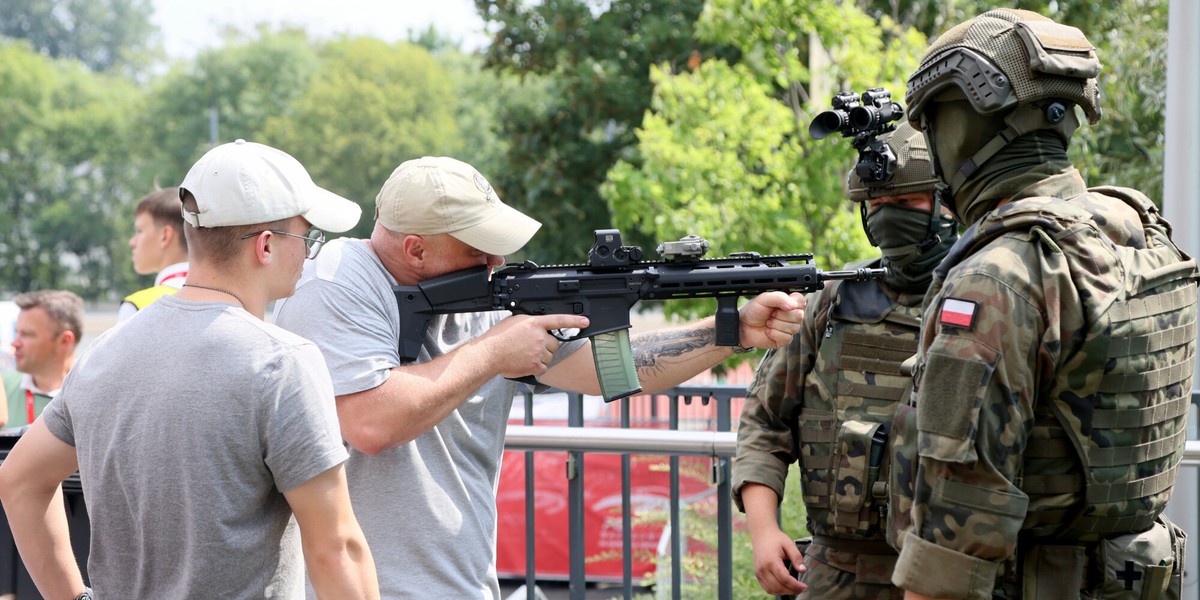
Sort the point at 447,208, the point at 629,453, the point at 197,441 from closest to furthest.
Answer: the point at 197,441, the point at 447,208, the point at 629,453

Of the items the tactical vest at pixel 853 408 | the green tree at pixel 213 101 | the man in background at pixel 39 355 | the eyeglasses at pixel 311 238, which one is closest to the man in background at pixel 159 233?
→ the man in background at pixel 39 355

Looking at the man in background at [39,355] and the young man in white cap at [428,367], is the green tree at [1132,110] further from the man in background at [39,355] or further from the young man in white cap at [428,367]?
the man in background at [39,355]

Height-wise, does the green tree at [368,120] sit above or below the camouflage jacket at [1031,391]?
above

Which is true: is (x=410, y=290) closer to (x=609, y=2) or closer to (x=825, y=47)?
(x=825, y=47)

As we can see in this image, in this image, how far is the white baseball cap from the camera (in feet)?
8.26

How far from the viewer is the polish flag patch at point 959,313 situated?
2.37 metres

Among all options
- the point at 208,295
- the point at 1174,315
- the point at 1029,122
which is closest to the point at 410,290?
the point at 208,295

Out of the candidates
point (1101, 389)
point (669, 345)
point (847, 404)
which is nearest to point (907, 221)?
point (847, 404)

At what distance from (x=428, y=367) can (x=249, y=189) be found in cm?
75

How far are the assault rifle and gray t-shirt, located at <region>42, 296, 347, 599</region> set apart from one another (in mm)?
1027

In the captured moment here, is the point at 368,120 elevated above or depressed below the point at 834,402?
above

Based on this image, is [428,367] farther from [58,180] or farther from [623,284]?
[58,180]

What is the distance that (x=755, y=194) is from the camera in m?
11.2

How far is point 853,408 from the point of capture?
11.3 ft
